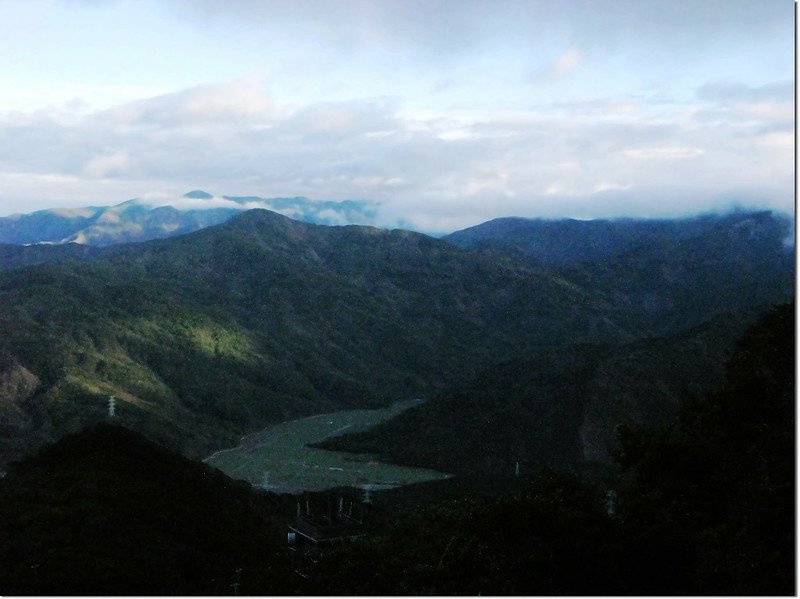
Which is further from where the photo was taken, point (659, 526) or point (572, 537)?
point (659, 526)

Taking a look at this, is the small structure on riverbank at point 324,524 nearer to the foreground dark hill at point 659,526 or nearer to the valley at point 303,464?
the valley at point 303,464

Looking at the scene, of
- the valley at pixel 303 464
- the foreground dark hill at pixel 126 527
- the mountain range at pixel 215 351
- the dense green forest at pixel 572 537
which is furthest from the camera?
the mountain range at pixel 215 351

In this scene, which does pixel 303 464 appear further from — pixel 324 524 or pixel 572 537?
pixel 572 537

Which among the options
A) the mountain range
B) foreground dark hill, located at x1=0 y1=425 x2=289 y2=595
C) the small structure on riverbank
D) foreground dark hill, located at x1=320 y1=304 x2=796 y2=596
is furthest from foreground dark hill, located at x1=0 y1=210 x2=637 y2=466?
foreground dark hill, located at x1=320 y1=304 x2=796 y2=596

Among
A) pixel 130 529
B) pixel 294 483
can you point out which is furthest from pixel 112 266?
pixel 130 529

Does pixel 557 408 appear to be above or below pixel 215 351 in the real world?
below

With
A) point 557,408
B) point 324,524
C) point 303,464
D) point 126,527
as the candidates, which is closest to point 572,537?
point 126,527

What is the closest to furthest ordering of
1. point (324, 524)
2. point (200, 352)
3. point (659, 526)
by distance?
point (659, 526) → point (324, 524) → point (200, 352)

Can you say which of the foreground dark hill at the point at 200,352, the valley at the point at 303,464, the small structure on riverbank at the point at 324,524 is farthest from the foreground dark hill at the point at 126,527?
the foreground dark hill at the point at 200,352
